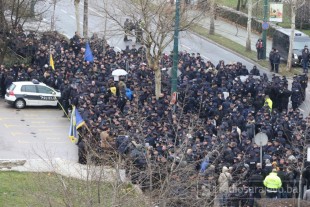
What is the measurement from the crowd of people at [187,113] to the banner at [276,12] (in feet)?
32.4

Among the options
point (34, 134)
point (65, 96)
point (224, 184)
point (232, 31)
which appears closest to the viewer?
point (224, 184)

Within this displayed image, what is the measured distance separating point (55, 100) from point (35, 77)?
178cm

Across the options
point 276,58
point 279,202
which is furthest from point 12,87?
point 279,202

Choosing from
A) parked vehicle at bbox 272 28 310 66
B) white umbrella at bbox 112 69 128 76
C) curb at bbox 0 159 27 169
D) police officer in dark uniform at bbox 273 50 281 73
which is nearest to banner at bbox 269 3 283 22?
parked vehicle at bbox 272 28 310 66

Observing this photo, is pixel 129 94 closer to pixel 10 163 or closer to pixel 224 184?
pixel 10 163

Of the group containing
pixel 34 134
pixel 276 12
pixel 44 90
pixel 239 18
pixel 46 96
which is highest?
pixel 276 12

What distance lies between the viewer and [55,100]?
4362 centimetres

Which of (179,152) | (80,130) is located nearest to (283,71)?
(80,130)

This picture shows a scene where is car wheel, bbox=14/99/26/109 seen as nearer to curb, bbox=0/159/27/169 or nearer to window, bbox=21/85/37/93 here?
window, bbox=21/85/37/93

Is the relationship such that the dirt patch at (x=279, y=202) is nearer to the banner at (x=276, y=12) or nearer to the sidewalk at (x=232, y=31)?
the banner at (x=276, y=12)

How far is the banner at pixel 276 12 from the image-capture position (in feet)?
186

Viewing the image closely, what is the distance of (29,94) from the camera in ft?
142

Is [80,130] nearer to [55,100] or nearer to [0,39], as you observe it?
[55,100]

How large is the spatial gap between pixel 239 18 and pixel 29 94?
25741 millimetres
